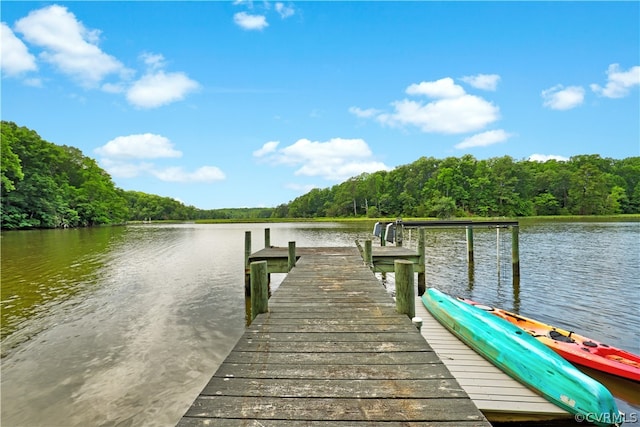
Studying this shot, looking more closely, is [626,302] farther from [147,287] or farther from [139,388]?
[147,287]

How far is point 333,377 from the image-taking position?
3123 millimetres

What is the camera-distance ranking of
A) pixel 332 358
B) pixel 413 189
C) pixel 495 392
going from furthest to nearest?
pixel 413 189 → pixel 495 392 → pixel 332 358

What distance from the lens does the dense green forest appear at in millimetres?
53562

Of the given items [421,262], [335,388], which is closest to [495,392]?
[335,388]

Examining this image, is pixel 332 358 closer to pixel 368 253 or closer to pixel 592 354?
pixel 592 354

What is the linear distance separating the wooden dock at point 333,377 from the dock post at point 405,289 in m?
0.16

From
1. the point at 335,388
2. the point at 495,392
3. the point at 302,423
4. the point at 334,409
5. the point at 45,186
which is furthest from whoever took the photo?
the point at 45,186

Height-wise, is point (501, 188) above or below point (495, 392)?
above

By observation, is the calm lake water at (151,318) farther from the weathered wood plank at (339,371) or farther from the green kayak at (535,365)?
the weathered wood plank at (339,371)

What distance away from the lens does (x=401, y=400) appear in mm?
2705

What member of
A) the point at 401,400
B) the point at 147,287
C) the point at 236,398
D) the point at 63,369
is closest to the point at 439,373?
the point at 401,400

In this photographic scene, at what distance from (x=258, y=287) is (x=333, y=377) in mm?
2221

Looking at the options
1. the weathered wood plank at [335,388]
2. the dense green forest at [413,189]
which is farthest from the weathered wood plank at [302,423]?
the dense green forest at [413,189]

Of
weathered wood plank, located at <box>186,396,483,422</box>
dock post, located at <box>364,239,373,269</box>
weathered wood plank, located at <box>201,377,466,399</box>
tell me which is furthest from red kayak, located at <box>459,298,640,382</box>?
weathered wood plank, located at <box>186,396,483,422</box>
